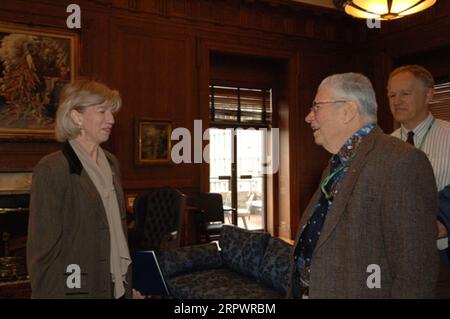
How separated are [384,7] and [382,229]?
113 inches

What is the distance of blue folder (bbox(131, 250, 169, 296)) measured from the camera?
393cm

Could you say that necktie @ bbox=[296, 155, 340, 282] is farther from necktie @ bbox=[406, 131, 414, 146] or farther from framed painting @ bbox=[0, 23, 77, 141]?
framed painting @ bbox=[0, 23, 77, 141]

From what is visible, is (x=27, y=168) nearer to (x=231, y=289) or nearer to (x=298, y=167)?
(x=231, y=289)

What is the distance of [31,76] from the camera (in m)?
5.95

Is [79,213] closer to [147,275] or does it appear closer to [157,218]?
[147,275]

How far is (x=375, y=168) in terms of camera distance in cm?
144

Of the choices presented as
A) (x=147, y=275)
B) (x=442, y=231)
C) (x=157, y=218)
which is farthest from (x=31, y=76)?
(x=442, y=231)

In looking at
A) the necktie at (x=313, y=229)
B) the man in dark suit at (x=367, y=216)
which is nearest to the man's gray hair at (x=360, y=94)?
the man in dark suit at (x=367, y=216)

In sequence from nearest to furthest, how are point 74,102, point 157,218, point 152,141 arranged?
point 74,102 < point 157,218 < point 152,141

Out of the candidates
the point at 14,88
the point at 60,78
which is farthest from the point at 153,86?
the point at 14,88

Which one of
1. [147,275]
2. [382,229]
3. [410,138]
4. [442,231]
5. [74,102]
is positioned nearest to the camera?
[382,229]

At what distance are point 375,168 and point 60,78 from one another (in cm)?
560

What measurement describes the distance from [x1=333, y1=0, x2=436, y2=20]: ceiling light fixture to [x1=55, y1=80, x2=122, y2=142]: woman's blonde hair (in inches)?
99.0

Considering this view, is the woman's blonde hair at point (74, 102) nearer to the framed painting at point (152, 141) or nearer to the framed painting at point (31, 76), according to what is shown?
the framed painting at point (31, 76)
